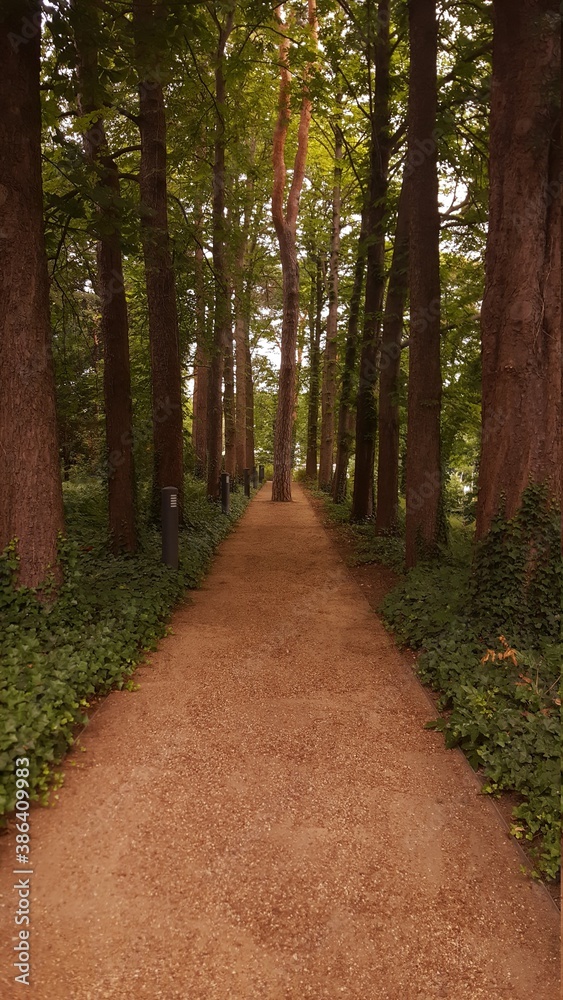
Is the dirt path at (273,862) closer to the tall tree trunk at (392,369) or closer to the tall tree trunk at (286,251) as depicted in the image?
the tall tree trunk at (392,369)

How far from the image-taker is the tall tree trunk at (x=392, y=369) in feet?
32.4

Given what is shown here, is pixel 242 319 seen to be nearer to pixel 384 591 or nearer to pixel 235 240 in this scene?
pixel 235 240

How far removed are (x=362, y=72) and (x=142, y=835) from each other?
535 inches

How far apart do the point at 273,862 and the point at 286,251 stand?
17614mm

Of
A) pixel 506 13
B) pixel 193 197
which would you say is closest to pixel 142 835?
pixel 506 13

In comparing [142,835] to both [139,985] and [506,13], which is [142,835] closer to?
[139,985]

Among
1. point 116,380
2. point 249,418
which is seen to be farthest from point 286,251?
point 116,380

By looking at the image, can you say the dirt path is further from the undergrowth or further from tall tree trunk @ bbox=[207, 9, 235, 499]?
tall tree trunk @ bbox=[207, 9, 235, 499]

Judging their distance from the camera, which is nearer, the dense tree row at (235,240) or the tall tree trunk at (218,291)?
the dense tree row at (235,240)

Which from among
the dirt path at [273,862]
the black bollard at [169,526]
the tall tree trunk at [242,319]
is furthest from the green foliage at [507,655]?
the tall tree trunk at [242,319]

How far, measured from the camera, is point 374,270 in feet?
38.3

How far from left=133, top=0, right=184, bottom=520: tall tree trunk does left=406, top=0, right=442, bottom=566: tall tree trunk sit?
3645mm

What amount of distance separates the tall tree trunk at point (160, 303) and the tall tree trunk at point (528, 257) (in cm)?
472

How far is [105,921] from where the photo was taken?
2.38 metres
